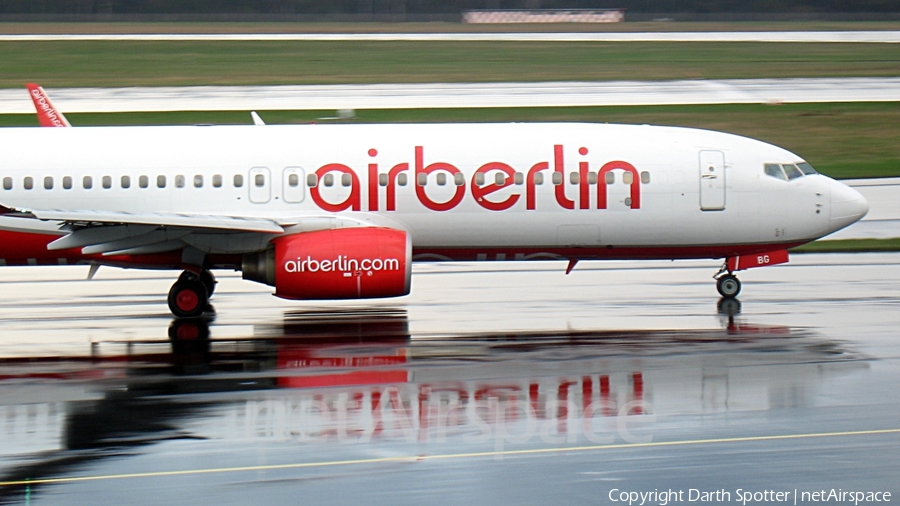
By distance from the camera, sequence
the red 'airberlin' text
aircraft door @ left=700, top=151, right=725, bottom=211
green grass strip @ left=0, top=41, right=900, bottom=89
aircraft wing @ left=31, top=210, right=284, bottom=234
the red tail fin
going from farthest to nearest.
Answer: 1. green grass strip @ left=0, top=41, right=900, bottom=89
2. the red tail fin
3. aircraft door @ left=700, top=151, right=725, bottom=211
4. the red 'airberlin' text
5. aircraft wing @ left=31, top=210, right=284, bottom=234

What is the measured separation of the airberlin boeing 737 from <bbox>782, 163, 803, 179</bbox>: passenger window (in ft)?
0.08

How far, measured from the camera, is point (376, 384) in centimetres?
1466

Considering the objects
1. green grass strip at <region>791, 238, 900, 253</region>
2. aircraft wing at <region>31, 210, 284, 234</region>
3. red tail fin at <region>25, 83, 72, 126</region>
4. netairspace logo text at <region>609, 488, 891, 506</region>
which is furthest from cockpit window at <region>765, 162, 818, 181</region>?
red tail fin at <region>25, 83, 72, 126</region>

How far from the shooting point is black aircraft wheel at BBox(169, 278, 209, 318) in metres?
19.1

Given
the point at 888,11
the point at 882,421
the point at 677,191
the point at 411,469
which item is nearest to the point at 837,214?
the point at 677,191

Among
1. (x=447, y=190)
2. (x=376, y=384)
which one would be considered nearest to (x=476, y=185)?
(x=447, y=190)

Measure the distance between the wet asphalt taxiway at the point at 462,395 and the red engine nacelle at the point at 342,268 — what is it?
0.61 meters

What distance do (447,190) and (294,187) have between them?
2527 millimetres

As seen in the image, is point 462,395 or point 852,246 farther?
point 852,246

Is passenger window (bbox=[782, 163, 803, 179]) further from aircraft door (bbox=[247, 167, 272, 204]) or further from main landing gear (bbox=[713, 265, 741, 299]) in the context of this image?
aircraft door (bbox=[247, 167, 272, 204])

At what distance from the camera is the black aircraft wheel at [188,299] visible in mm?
19078

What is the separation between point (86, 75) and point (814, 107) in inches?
1328

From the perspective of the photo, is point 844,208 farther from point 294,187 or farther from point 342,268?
point 294,187

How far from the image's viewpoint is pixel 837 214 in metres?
20.0
